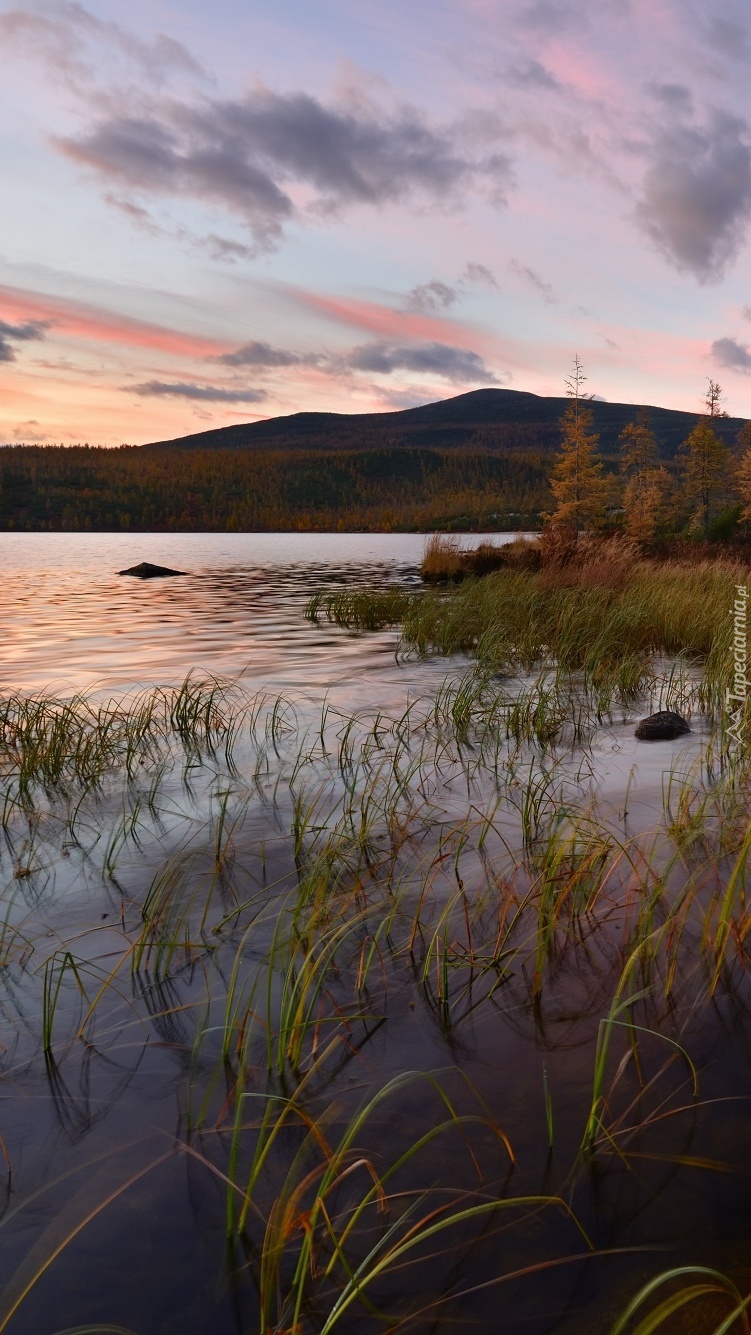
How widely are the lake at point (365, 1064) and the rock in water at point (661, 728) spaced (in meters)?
1.46

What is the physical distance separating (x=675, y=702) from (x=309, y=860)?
6244 mm

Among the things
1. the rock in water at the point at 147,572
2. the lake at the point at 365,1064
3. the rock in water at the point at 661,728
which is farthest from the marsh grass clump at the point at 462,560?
the lake at the point at 365,1064

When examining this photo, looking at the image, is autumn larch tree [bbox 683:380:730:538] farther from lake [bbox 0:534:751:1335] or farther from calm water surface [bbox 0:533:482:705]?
lake [bbox 0:534:751:1335]

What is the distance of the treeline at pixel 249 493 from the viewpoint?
456 ft

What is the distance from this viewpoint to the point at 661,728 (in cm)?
784

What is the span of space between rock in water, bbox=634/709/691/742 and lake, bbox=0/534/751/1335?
1.46 metres

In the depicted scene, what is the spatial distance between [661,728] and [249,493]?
Answer: 163 m

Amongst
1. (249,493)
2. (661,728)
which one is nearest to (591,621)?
(661,728)

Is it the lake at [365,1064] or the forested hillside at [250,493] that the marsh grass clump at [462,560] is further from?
the forested hillside at [250,493]

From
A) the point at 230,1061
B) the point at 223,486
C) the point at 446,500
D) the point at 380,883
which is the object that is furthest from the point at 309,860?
the point at 223,486

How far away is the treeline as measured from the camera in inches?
5477

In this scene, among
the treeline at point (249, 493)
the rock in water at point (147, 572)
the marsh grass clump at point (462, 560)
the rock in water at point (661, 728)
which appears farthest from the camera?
the treeline at point (249, 493)

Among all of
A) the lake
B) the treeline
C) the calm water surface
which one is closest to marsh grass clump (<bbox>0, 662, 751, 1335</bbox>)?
the lake

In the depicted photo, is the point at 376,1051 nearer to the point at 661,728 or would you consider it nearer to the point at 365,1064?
the point at 365,1064
